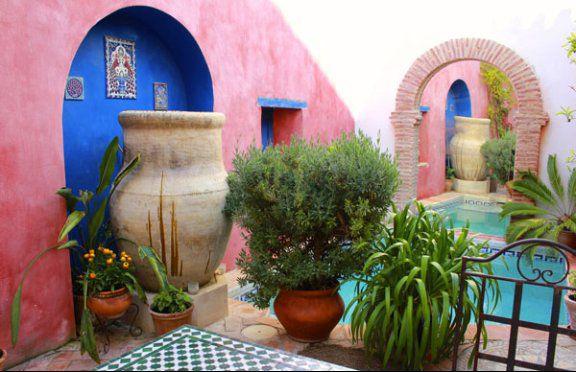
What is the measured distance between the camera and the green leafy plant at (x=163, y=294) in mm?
3973

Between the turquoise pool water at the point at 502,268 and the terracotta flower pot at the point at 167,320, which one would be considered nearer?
the terracotta flower pot at the point at 167,320

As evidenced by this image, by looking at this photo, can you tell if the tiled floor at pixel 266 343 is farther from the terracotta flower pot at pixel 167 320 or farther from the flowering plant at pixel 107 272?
the flowering plant at pixel 107 272

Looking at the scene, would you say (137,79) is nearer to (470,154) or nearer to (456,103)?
(470,154)

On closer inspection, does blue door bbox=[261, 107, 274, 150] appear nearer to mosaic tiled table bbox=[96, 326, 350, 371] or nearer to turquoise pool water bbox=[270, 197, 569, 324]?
turquoise pool water bbox=[270, 197, 569, 324]

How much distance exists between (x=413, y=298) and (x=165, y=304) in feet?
6.23

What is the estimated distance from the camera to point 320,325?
13.4 ft

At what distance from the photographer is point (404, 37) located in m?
9.33

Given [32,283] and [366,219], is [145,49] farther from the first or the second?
[366,219]

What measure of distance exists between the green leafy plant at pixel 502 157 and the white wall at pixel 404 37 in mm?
4118

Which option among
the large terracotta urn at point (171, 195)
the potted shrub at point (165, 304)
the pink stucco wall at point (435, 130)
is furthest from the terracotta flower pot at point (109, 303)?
the pink stucco wall at point (435, 130)

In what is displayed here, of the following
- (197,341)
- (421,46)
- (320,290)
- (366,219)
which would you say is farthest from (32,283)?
(421,46)

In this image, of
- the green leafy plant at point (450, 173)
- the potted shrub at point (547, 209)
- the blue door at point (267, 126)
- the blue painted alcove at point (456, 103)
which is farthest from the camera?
the blue painted alcove at point (456, 103)

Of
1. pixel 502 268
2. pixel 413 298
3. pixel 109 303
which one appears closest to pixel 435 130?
pixel 502 268

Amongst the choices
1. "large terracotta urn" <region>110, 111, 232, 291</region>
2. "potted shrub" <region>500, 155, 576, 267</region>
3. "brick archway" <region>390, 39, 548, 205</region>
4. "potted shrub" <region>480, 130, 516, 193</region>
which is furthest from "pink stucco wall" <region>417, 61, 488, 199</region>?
"large terracotta urn" <region>110, 111, 232, 291</region>
